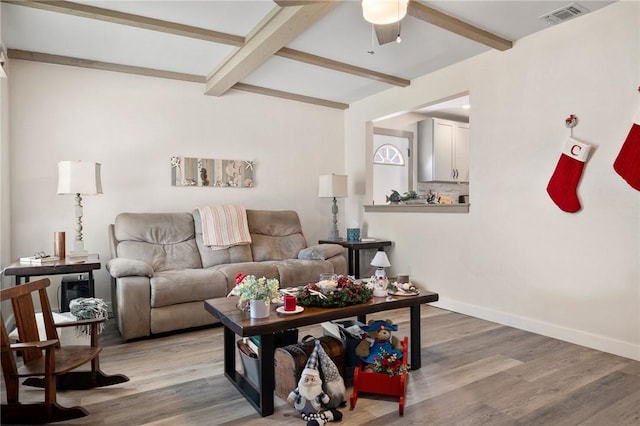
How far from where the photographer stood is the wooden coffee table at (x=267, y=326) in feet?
6.61

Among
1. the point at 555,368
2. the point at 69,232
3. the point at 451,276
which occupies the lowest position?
the point at 555,368

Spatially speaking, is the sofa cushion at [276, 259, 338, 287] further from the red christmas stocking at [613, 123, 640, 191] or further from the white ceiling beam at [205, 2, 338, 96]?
the red christmas stocking at [613, 123, 640, 191]

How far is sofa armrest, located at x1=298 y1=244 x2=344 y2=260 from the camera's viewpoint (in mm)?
4242

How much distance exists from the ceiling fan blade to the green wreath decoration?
151 centimetres

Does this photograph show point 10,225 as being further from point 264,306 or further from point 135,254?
point 264,306

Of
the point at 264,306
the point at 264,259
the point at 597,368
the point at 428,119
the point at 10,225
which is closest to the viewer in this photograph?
the point at 264,306

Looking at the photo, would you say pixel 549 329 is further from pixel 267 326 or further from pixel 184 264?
pixel 184 264

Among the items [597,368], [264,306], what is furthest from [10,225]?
[597,368]

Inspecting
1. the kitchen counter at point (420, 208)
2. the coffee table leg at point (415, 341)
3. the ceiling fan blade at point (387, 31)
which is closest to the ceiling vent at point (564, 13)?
the ceiling fan blade at point (387, 31)

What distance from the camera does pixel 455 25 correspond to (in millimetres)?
3021

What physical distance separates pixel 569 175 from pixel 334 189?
253 cm

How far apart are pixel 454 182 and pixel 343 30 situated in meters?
3.78

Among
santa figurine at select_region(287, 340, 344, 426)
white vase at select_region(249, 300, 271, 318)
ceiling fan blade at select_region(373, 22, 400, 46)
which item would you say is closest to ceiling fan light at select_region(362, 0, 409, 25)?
ceiling fan blade at select_region(373, 22, 400, 46)

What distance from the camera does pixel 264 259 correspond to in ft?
14.3
